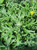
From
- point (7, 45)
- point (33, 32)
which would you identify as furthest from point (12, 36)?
point (33, 32)

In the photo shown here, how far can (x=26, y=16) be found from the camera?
1896 millimetres

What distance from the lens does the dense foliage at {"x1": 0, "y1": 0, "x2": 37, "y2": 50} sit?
1721 millimetres

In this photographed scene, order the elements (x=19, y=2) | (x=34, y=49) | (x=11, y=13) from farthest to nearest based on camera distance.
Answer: (x=19, y=2)
(x=11, y=13)
(x=34, y=49)

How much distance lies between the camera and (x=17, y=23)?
1.79 meters

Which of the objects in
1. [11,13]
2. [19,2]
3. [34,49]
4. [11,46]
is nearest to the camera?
[34,49]

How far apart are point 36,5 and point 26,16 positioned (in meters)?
0.20

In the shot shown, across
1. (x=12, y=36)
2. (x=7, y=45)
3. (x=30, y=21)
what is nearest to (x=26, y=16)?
(x=30, y=21)

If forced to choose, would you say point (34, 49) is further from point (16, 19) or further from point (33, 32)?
point (16, 19)

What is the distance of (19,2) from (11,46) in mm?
674

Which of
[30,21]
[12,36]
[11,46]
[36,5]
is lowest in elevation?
[11,46]

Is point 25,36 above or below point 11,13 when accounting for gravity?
below

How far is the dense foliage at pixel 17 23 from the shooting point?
172cm

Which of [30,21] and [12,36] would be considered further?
[30,21]

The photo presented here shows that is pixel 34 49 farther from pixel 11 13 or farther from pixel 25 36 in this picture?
pixel 11 13
